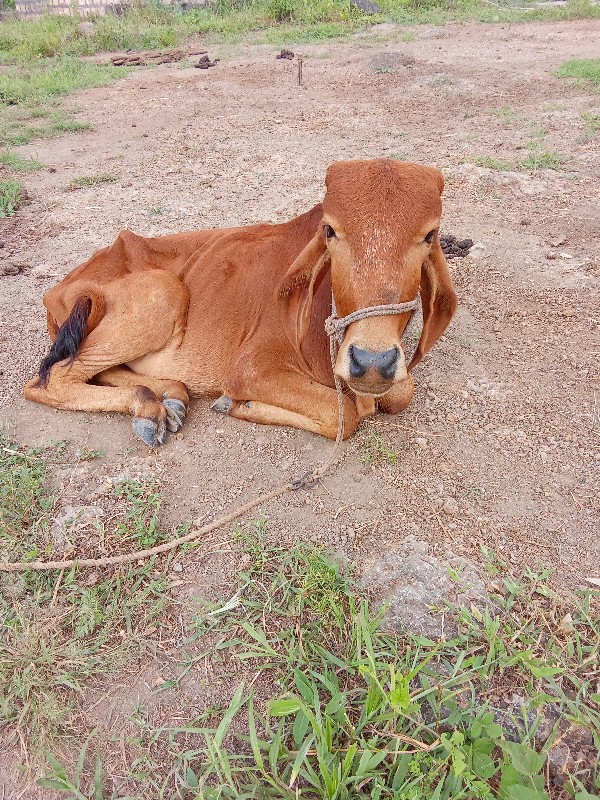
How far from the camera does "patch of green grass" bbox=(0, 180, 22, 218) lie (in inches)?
251

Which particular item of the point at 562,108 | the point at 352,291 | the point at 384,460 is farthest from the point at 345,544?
the point at 562,108

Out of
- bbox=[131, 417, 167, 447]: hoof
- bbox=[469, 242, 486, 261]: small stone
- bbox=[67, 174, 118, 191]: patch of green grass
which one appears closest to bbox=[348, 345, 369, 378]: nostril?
bbox=[131, 417, 167, 447]: hoof

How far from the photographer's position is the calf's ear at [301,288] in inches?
112

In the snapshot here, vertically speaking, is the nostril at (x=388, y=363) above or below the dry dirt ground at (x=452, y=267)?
above

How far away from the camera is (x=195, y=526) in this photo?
292 cm

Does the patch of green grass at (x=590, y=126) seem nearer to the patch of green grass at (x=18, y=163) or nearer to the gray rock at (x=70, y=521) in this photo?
the patch of green grass at (x=18, y=163)

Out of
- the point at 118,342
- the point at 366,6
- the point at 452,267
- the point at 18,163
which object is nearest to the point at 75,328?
the point at 118,342

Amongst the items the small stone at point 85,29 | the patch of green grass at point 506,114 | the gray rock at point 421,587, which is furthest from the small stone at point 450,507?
the small stone at point 85,29

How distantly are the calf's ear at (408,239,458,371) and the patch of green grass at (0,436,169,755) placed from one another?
5.34 ft

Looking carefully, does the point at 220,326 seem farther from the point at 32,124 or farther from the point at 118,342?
the point at 32,124

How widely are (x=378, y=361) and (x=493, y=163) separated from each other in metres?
5.31

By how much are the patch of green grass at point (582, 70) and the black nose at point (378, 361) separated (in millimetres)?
8878

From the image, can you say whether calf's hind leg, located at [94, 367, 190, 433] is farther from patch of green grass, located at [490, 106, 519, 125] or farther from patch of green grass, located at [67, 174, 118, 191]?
patch of green grass, located at [490, 106, 519, 125]

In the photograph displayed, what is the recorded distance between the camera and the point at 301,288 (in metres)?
3.13
